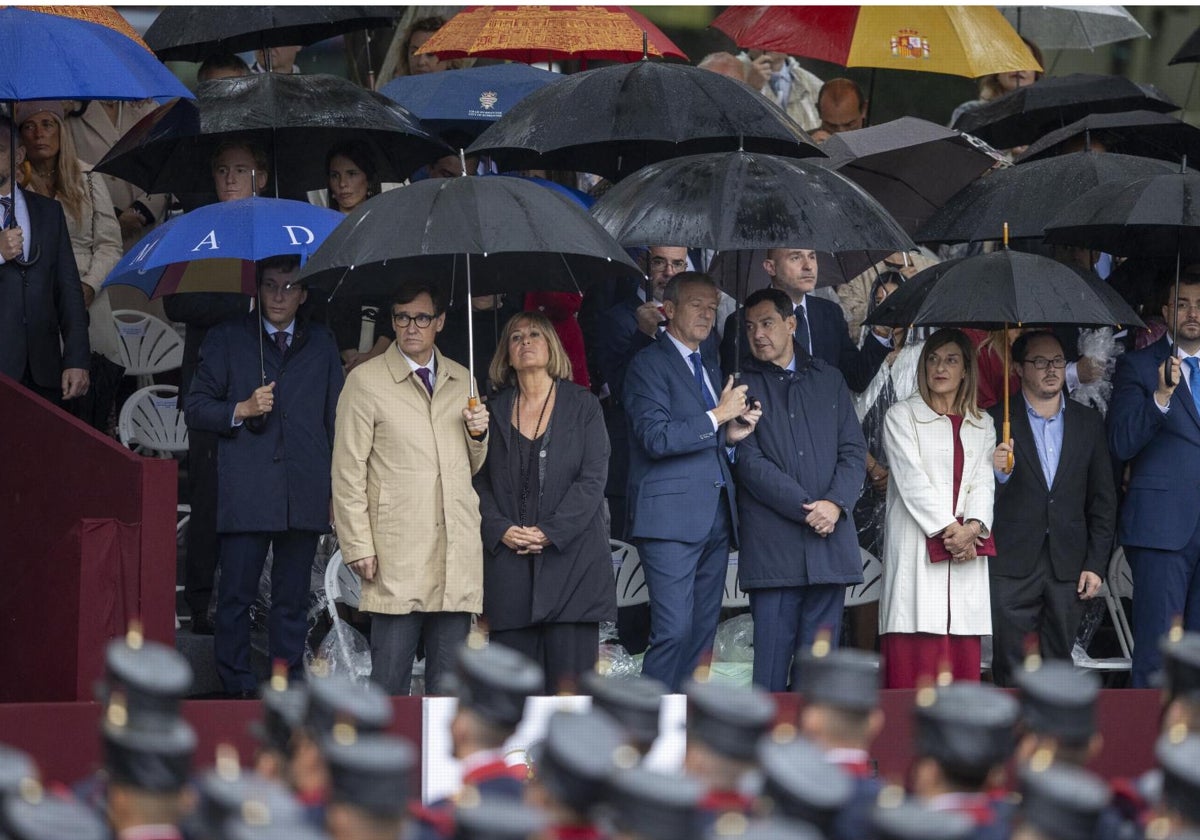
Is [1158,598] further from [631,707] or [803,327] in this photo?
[631,707]

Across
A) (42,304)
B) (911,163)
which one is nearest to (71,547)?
(42,304)

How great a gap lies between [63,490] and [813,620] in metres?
3.30

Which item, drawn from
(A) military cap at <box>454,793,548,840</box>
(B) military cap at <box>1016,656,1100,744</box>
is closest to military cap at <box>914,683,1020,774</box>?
(B) military cap at <box>1016,656,1100,744</box>

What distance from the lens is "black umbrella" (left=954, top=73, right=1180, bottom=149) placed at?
10742 mm

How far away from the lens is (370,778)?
14.7 feet

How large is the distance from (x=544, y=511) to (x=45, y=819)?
379cm

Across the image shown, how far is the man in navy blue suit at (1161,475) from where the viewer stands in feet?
28.4

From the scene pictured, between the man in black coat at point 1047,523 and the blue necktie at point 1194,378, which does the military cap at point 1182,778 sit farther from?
the blue necktie at point 1194,378

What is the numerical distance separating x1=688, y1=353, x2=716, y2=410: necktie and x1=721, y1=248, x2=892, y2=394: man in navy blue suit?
555 mm

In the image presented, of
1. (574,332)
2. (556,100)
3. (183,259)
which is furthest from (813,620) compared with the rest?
(183,259)

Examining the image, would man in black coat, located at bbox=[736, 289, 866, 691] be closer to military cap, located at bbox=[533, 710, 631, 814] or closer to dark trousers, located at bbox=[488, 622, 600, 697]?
dark trousers, located at bbox=[488, 622, 600, 697]

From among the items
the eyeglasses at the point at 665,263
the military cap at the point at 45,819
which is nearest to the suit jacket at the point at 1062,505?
the eyeglasses at the point at 665,263

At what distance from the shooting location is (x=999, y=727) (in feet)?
16.8

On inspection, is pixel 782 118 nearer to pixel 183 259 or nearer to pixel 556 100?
pixel 556 100
